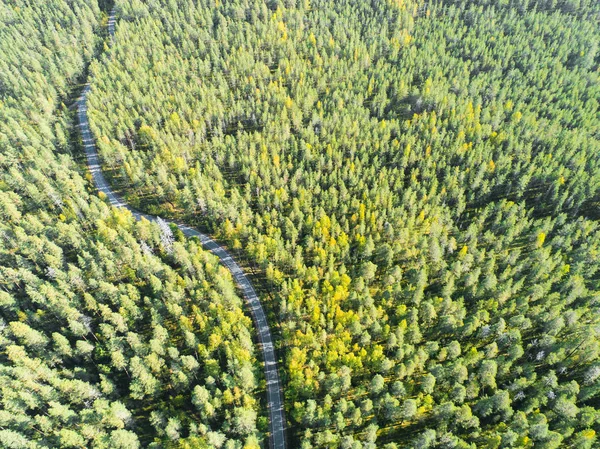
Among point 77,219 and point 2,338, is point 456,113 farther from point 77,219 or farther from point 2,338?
point 2,338

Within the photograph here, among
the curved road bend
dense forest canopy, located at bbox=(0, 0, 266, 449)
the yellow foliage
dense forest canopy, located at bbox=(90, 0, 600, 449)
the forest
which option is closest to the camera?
dense forest canopy, located at bbox=(0, 0, 266, 449)

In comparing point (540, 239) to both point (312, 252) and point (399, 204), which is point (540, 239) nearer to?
point (399, 204)

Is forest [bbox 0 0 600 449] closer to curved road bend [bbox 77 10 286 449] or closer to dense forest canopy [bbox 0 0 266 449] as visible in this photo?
dense forest canopy [bbox 0 0 266 449]

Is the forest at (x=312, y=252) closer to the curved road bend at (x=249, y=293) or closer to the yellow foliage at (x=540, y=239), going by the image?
the yellow foliage at (x=540, y=239)

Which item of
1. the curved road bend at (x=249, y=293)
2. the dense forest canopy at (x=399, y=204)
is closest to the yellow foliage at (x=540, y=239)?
the dense forest canopy at (x=399, y=204)

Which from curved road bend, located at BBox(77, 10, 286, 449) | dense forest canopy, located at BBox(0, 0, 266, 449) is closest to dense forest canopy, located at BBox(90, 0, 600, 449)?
curved road bend, located at BBox(77, 10, 286, 449)

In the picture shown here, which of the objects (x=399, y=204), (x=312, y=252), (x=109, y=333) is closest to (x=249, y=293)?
(x=312, y=252)

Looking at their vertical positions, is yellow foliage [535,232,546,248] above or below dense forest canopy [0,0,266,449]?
above
